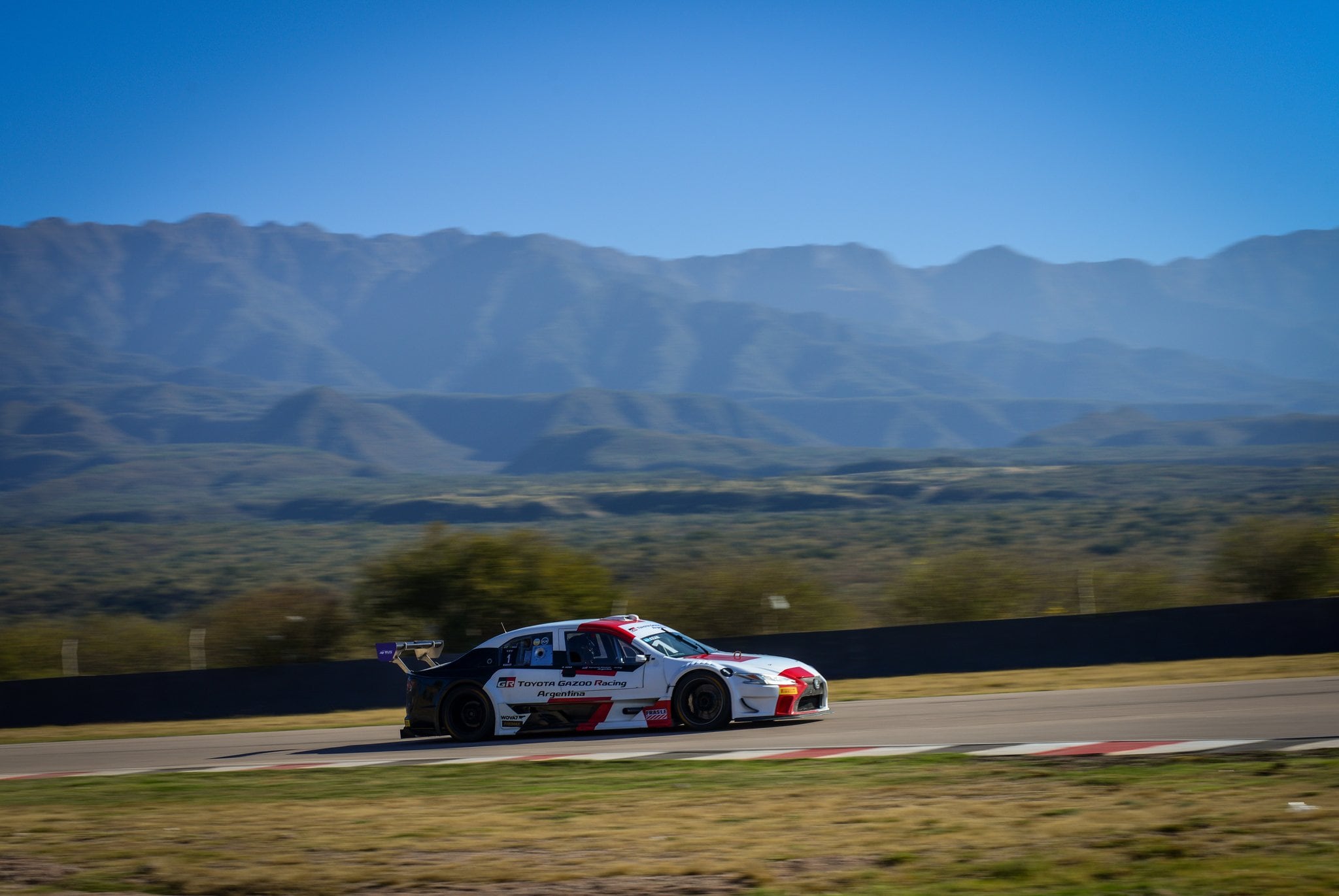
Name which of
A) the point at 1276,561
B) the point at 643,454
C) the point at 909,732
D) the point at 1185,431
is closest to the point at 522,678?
the point at 909,732

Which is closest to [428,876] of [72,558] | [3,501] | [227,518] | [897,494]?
[72,558]

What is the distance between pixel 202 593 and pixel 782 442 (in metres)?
150

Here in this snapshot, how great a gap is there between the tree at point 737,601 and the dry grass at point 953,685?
190 inches

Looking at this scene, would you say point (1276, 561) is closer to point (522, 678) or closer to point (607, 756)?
point (522, 678)

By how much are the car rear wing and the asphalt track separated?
37.1 inches

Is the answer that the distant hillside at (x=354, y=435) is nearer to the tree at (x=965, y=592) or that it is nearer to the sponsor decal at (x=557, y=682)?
the tree at (x=965, y=592)

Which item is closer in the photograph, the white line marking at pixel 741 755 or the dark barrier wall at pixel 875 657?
the white line marking at pixel 741 755

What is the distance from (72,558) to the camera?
227 ft

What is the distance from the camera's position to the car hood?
13.5 metres

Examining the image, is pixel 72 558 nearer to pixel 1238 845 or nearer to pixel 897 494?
pixel 897 494

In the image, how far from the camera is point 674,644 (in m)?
14.0

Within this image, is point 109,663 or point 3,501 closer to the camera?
point 109,663

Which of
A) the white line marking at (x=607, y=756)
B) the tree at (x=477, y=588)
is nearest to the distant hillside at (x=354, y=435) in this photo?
the tree at (x=477, y=588)

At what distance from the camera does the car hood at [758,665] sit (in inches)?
531
